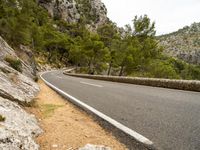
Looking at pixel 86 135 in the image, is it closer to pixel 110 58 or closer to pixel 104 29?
pixel 110 58

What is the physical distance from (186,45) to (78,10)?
3601 inches

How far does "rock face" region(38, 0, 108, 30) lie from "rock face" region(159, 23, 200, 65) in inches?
2043

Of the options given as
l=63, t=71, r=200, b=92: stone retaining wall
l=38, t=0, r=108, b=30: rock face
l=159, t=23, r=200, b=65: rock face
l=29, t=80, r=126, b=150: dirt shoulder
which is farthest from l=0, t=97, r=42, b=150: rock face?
l=159, t=23, r=200, b=65: rock face

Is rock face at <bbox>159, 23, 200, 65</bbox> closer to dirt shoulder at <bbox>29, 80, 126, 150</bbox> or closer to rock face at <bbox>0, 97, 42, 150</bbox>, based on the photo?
dirt shoulder at <bbox>29, 80, 126, 150</bbox>

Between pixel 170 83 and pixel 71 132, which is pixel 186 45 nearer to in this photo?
pixel 170 83

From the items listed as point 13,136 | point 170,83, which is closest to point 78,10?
point 170,83

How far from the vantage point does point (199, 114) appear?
16.8 feet

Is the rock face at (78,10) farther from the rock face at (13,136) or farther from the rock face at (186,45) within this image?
the rock face at (13,136)

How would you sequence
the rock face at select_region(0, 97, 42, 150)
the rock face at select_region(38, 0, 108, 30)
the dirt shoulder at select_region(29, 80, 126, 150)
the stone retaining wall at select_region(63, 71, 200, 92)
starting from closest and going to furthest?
the rock face at select_region(0, 97, 42, 150), the dirt shoulder at select_region(29, 80, 126, 150), the stone retaining wall at select_region(63, 71, 200, 92), the rock face at select_region(38, 0, 108, 30)

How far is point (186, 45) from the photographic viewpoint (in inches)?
7023

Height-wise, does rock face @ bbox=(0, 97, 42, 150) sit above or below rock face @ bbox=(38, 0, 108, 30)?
below

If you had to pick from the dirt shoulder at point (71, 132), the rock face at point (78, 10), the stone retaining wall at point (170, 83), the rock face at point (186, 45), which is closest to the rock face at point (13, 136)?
the dirt shoulder at point (71, 132)

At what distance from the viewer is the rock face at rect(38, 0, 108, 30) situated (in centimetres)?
11369

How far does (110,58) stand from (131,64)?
25.2ft
